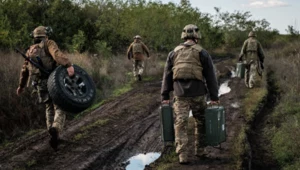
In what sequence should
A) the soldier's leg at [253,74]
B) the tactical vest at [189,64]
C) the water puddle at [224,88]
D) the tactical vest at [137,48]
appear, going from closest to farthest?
the tactical vest at [189,64]
the soldier's leg at [253,74]
the water puddle at [224,88]
the tactical vest at [137,48]

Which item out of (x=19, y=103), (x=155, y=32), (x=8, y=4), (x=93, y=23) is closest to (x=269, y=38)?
(x=155, y=32)

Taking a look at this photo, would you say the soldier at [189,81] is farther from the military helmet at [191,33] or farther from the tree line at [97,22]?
the tree line at [97,22]

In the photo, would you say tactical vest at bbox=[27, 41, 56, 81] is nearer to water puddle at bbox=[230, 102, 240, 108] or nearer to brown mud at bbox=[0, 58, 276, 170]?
brown mud at bbox=[0, 58, 276, 170]

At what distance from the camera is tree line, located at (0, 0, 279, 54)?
62.9ft

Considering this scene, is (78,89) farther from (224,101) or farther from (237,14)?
(237,14)

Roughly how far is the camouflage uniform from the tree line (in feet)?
26.2

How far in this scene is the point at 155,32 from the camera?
27156 mm

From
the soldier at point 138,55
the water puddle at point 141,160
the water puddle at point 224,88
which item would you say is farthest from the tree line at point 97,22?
the water puddle at point 141,160

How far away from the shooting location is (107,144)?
264 inches

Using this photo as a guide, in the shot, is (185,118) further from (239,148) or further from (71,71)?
(71,71)

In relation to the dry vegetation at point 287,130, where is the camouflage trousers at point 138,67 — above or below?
above

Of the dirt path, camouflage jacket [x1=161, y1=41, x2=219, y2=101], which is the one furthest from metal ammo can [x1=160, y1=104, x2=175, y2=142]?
the dirt path

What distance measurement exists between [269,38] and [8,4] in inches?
1551

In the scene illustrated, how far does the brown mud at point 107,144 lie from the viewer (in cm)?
567
